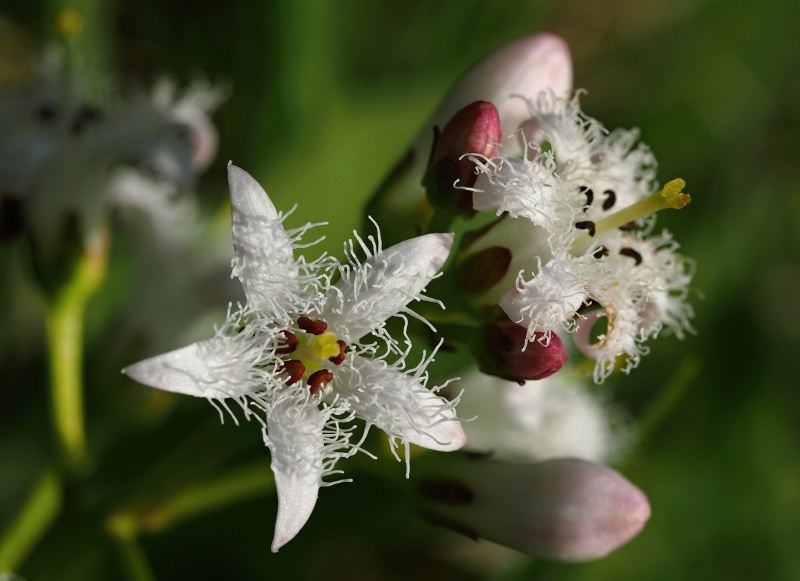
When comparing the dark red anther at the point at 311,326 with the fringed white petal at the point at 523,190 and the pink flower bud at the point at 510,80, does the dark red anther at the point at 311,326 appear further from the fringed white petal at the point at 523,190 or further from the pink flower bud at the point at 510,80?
the pink flower bud at the point at 510,80

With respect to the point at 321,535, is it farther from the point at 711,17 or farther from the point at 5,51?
the point at 711,17

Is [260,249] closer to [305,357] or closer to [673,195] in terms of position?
[305,357]

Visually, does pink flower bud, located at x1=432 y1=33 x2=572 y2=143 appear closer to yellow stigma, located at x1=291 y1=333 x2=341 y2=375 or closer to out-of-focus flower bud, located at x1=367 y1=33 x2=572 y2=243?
out-of-focus flower bud, located at x1=367 y1=33 x2=572 y2=243

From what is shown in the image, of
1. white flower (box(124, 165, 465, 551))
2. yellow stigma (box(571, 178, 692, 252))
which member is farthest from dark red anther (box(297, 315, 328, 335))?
yellow stigma (box(571, 178, 692, 252))

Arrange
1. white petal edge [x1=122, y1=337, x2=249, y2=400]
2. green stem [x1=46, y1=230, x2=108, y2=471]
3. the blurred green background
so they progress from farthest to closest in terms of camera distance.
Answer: the blurred green background → green stem [x1=46, y1=230, x2=108, y2=471] → white petal edge [x1=122, y1=337, x2=249, y2=400]

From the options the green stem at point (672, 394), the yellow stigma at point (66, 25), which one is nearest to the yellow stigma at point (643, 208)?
the green stem at point (672, 394)

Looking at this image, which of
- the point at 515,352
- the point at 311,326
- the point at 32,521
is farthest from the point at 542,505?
the point at 32,521
